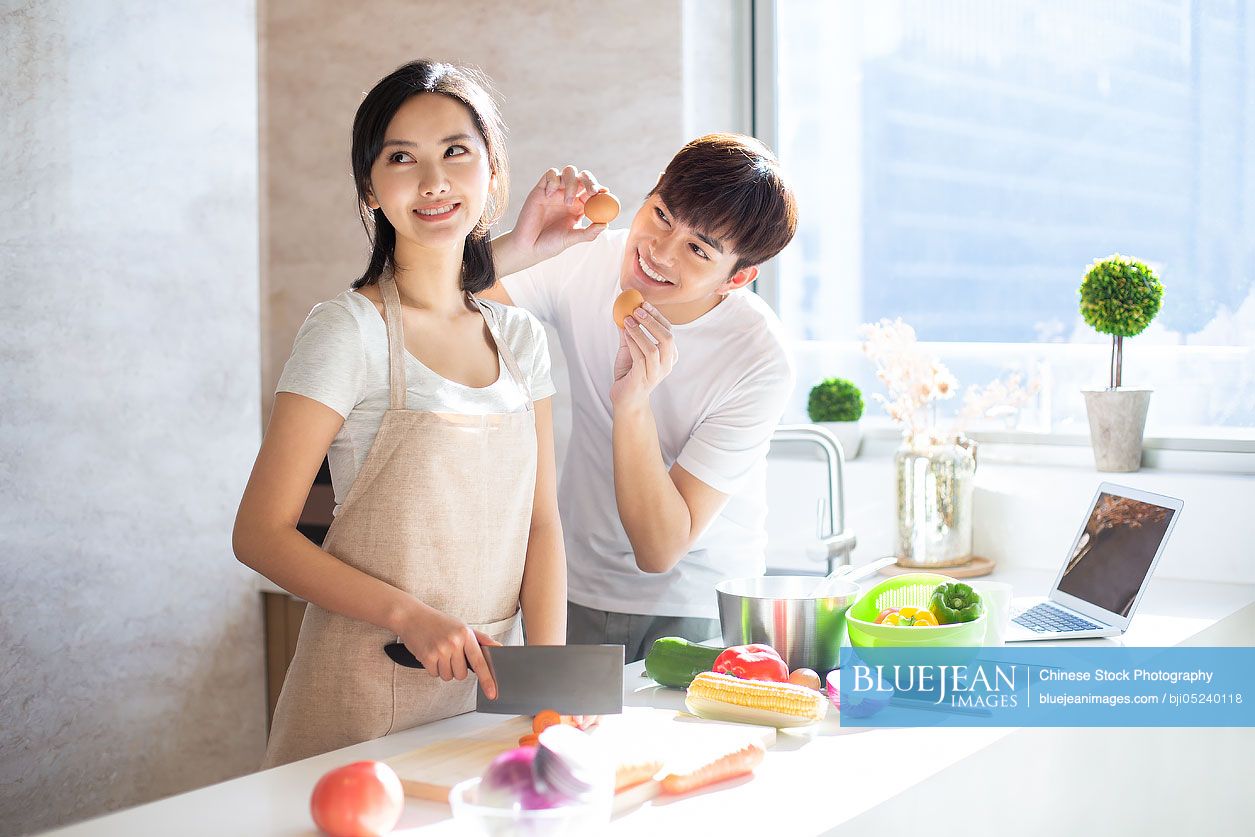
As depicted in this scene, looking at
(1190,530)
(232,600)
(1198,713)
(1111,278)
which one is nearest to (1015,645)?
(1198,713)

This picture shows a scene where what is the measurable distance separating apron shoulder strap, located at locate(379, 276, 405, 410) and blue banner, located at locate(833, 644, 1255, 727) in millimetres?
584

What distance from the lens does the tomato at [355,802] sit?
917 mm

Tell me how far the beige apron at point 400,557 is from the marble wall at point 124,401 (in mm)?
752

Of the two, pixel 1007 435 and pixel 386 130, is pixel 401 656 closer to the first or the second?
pixel 386 130

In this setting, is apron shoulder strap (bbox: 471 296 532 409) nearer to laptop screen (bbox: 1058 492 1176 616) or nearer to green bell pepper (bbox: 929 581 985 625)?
green bell pepper (bbox: 929 581 985 625)

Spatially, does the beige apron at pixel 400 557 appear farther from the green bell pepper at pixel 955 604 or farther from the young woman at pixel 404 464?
the green bell pepper at pixel 955 604

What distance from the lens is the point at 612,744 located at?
1121 mm

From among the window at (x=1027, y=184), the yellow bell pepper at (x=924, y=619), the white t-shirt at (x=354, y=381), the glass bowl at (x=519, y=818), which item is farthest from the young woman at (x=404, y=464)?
the window at (x=1027, y=184)

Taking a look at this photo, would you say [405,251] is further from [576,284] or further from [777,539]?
[777,539]

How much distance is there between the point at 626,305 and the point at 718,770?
0.71 m

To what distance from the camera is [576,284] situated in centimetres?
184

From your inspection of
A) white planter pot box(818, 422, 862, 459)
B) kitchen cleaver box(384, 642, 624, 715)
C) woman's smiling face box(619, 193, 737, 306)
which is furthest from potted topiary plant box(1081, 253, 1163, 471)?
kitchen cleaver box(384, 642, 624, 715)

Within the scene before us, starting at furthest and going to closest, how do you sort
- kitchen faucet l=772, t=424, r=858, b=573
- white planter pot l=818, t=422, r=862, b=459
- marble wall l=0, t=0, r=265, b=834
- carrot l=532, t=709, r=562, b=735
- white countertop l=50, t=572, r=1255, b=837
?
1. white planter pot l=818, t=422, r=862, b=459
2. kitchen faucet l=772, t=424, r=858, b=573
3. marble wall l=0, t=0, r=265, b=834
4. carrot l=532, t=709, r=562, b=735
5. white countertop l=50, t=572, r=1255, b=837

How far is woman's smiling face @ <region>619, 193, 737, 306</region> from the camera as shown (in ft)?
5.30
